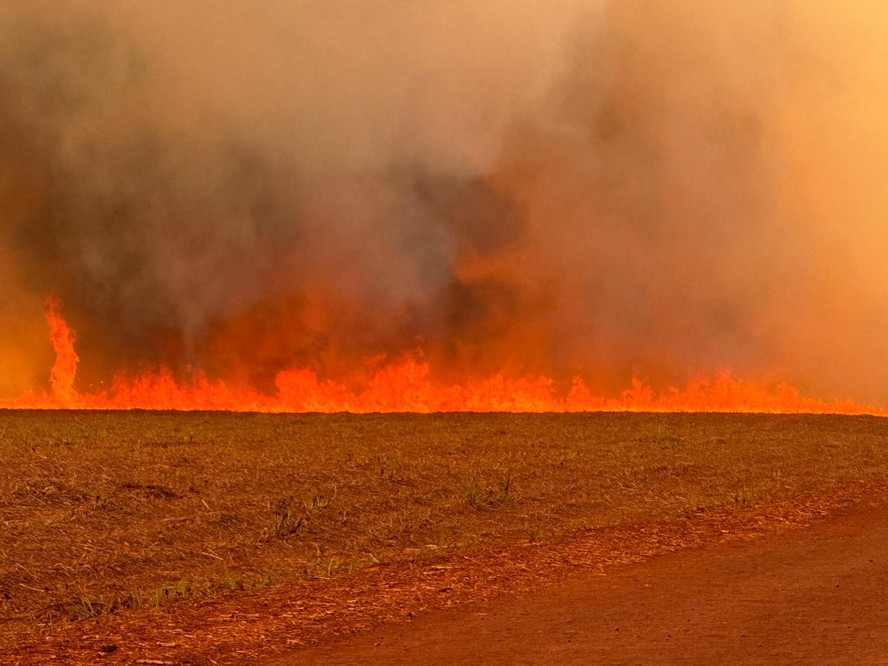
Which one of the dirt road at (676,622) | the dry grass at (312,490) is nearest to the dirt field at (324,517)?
the dry grass at (312,490)

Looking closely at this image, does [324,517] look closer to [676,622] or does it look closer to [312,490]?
[312,490]

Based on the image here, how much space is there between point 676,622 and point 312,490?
30.3 feet

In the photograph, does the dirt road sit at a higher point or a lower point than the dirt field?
lower

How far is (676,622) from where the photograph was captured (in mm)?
10758

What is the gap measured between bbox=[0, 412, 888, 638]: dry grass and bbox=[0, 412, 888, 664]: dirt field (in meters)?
0.05

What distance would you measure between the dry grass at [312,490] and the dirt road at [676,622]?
8.31 ft

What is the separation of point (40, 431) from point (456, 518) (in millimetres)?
14810

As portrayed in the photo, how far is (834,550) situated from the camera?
15148mm

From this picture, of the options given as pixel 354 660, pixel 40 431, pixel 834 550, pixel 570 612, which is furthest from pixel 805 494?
pixel 40 431

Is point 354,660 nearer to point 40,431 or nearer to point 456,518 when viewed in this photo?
point 456,518

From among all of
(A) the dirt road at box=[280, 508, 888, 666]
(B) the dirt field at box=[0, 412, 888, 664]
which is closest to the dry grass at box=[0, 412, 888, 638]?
(B) the dirt field at box=[0, 412, 888, 664]

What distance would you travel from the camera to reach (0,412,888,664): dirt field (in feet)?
36.5

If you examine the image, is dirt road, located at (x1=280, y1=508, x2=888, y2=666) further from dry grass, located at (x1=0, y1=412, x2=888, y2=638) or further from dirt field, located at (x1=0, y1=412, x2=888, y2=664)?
dry grass, located at (x1=0, y1=412, x2=888, y2=638)

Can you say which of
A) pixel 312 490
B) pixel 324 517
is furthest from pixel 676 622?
pixel 312 490
